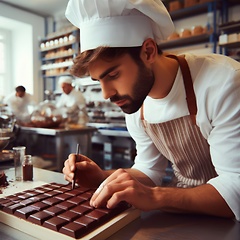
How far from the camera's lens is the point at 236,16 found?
3998 mm

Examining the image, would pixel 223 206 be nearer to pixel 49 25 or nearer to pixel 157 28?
pixel 157 28

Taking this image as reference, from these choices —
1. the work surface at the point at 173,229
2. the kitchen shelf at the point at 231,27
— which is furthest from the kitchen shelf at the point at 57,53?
the work surface at the point at 173,229

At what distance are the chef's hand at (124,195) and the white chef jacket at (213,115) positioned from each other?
0.22 metres

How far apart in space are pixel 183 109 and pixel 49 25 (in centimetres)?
637

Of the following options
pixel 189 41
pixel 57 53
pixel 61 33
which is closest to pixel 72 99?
pixel 57 53

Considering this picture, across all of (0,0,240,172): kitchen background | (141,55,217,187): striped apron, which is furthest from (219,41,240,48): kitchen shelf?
(141,55,217,187): striped apron

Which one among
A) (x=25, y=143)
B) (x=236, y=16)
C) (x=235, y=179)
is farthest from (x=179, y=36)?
(x=235, y=179)

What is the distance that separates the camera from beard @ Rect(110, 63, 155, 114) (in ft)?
3.13

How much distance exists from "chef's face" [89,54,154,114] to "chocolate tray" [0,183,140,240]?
35 cm

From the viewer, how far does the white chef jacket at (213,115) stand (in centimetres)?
81

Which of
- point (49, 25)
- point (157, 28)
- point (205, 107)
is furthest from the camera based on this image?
point (49, 25)

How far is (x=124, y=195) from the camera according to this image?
2.33ft

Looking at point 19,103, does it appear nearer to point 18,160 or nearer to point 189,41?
point 189,41

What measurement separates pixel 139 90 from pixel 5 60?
6402mm
